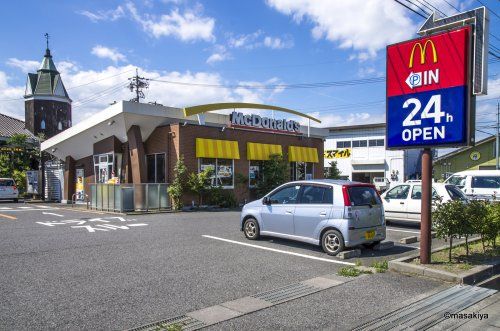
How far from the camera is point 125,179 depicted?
22938 mm

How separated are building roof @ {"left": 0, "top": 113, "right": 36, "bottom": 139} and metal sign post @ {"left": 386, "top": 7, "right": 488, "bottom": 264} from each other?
145 ft

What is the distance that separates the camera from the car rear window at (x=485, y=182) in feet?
59.8

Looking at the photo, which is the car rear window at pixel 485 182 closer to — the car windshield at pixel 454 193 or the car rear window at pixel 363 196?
the car windshield at pixel 454 193

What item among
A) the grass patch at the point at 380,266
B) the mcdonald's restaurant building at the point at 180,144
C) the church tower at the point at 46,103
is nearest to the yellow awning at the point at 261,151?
the mcdonald's restaurant building at the point at 180,144

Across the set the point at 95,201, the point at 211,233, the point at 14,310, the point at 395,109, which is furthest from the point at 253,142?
the point at 14,310

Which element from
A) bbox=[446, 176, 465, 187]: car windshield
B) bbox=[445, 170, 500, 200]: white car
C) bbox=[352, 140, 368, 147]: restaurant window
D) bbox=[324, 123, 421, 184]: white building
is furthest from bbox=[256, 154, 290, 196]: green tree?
bbox=[352, 140, 368, 147]: restaurant window

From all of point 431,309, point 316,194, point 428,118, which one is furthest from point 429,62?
point 431,309

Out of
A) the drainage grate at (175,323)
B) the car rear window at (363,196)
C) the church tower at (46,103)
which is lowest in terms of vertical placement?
the drainage grate at (175,323)

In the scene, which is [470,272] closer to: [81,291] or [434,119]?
[434,119]

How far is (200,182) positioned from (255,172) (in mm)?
4801

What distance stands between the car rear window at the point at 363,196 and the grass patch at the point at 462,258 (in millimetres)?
1638

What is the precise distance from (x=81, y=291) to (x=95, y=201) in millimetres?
15038

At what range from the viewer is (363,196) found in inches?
360

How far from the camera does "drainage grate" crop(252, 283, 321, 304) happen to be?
5812 millimetres
